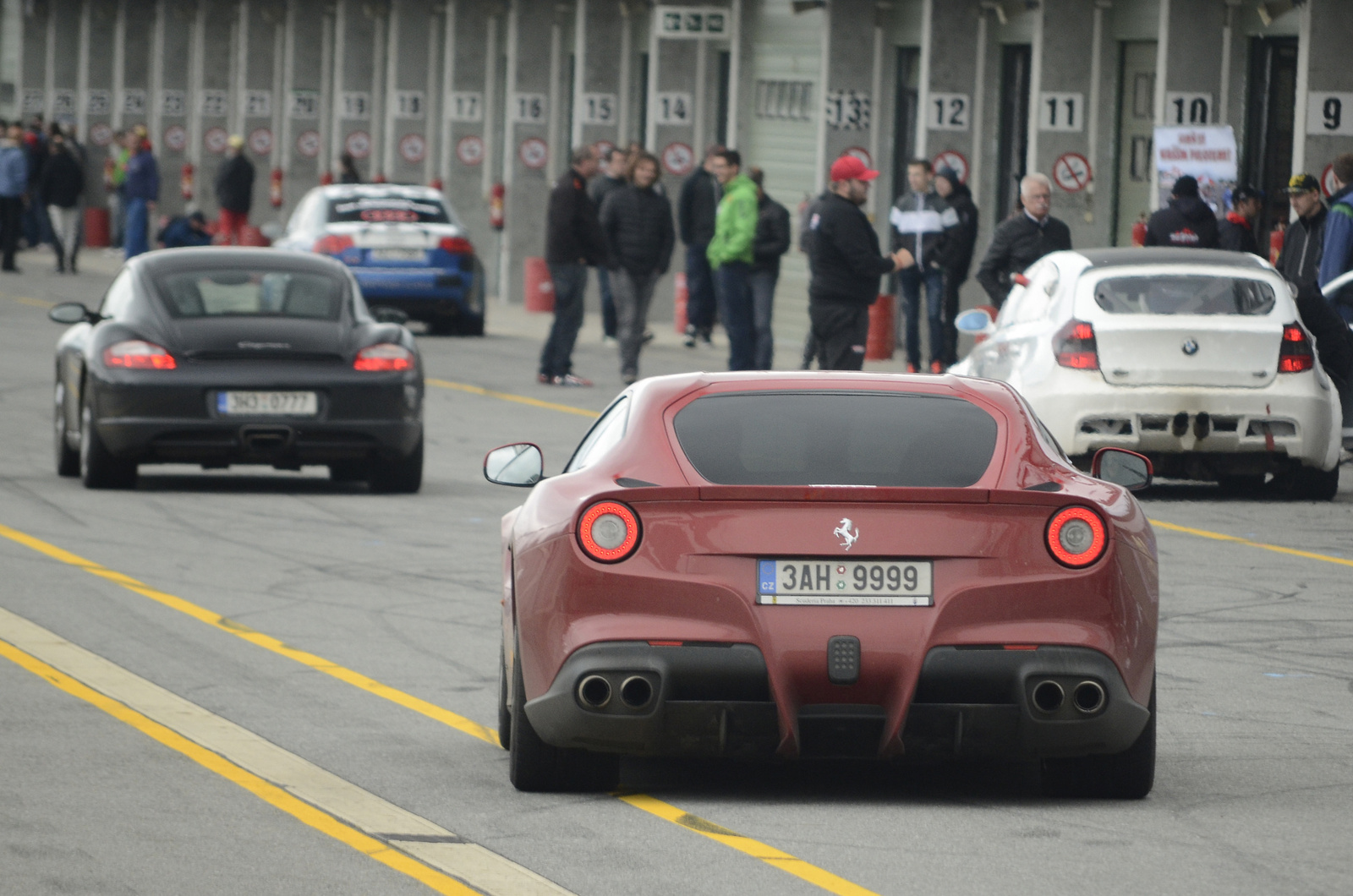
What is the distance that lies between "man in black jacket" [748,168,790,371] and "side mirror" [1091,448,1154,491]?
1345cm

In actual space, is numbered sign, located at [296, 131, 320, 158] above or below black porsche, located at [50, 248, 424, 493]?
above

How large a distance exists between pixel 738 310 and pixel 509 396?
6.35ft

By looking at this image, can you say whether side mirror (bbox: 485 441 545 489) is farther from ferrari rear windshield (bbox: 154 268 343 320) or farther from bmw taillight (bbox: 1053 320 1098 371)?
bmw taillight (bbox: 1053 320 1098 371)

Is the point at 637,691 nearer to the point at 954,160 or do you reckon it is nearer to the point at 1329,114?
the point at 1329,114

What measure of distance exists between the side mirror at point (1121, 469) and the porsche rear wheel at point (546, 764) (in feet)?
5.24

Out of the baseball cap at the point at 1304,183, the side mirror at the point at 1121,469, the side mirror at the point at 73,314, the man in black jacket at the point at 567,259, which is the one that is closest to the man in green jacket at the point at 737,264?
the man in black jacket at the point at 567,259

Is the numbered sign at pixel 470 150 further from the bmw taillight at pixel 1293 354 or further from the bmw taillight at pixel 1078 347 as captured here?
the bmw taillight at pixel 1293 354

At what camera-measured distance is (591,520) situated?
6.47 meters

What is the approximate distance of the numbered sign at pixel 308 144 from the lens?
151 ft

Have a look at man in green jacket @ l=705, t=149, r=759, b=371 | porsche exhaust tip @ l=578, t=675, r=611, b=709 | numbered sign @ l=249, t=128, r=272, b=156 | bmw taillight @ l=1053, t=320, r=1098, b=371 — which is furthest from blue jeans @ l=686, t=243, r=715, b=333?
numbered sign @ l=249, t=128, r=272, b=156

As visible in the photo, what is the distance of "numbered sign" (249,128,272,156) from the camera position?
48.2 meters

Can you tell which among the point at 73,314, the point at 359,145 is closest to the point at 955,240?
the point at 73,314

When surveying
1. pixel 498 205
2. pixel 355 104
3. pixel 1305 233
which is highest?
pixel 355 104

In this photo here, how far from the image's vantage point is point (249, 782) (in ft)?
22.8
